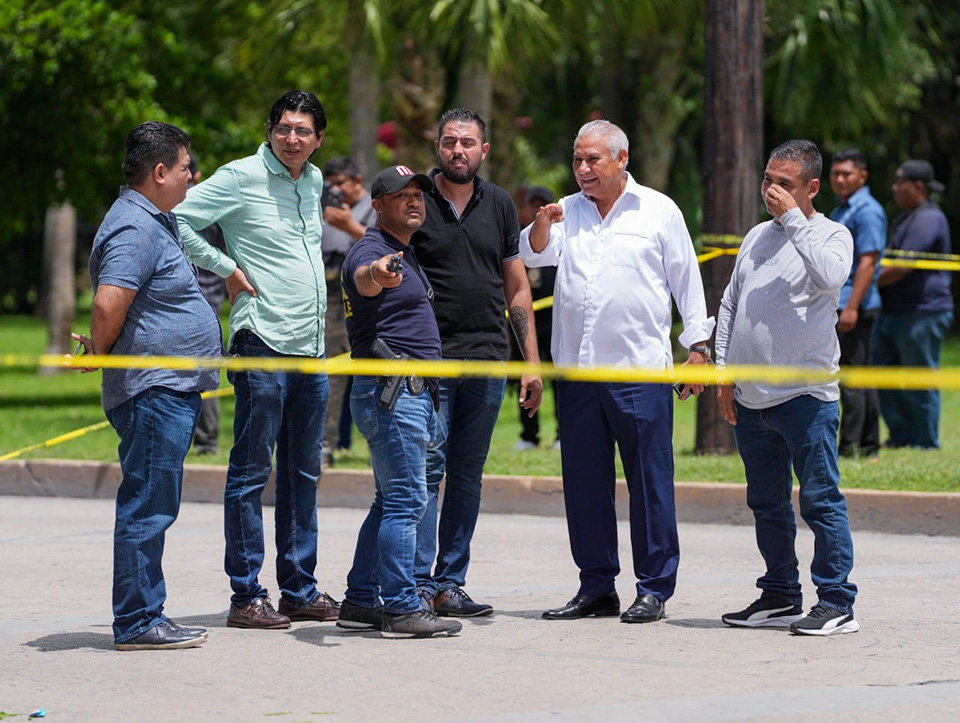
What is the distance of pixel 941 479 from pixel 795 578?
11.5 ft

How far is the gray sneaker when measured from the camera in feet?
20.0

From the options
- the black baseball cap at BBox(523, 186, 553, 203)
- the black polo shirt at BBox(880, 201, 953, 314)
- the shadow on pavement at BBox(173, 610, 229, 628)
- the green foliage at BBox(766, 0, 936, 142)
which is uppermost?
the green foliage at BBox(766, 0, 936, 142)

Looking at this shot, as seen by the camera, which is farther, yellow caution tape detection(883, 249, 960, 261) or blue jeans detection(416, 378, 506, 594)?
yellow caution tape detection(883, 249, 960, 261)

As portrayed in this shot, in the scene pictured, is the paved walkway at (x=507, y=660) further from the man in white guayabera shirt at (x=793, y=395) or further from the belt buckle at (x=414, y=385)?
the belt buckle at (x=414, y=385)

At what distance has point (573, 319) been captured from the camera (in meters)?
6.57

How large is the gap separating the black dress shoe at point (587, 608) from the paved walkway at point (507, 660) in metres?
0.10

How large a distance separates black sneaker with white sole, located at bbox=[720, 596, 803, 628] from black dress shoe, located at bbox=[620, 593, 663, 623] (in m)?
0.26

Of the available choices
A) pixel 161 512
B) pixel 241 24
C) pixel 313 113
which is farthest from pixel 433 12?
pixel 161 512

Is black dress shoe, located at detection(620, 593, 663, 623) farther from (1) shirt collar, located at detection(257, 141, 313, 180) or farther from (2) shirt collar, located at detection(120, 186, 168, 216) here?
(2) shirt collar, located at detection(120, 186, 168, 216)

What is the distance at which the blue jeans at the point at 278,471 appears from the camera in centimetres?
633

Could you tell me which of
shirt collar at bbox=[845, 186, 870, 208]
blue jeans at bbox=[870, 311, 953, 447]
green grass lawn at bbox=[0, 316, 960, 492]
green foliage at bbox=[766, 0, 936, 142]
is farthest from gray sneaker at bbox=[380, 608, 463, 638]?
green foliage at bbox=[766, 0, 936, 142]

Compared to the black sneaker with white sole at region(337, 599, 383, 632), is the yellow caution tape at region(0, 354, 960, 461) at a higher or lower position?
higher

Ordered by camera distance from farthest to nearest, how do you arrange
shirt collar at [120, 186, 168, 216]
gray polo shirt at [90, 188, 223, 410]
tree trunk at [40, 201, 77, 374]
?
1. tree trunk at [40, 201, 77, 374]
2. shirt collar at [120, 186, 168, 216]
3. gray polo shirt at [90, 188, 223, 410]

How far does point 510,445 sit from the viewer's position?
12859mm
